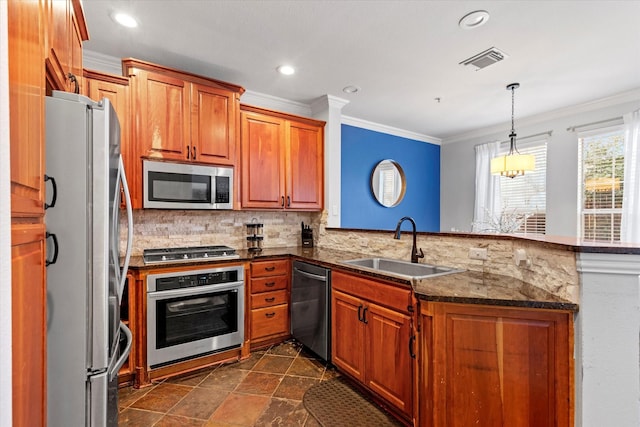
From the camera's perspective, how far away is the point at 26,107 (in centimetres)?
73

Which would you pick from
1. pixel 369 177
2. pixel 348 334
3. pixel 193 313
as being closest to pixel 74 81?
pixel 193 313

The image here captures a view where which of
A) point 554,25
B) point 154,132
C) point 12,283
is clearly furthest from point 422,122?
point 12,283

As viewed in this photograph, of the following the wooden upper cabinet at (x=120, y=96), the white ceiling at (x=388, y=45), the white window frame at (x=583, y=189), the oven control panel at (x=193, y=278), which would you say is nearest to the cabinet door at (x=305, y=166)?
the white ceiling at (x=388, y=45)

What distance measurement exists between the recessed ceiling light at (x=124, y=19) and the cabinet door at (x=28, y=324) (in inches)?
72.8

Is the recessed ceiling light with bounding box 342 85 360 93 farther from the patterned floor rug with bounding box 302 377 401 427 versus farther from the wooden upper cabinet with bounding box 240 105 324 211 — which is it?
the patterned floor rug with bounding box 302 377 401 427

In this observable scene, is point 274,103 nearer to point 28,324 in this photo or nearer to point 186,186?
point 186,186

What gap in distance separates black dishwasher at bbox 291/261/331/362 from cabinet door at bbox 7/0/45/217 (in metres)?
1.90

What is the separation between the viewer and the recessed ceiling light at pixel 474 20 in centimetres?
202

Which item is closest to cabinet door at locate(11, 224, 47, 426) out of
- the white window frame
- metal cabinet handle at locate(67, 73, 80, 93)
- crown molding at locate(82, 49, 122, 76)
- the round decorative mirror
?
metal cabinet handle at locate(67, 73, 80, 93)

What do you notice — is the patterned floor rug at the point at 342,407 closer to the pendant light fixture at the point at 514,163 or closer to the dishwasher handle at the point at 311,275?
the dishwasher handle at the point at 311,275

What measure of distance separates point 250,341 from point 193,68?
2.62 m

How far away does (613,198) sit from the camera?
3.57 metres

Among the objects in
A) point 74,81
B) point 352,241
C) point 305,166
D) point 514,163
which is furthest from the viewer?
point 305,166

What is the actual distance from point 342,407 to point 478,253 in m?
1.37
